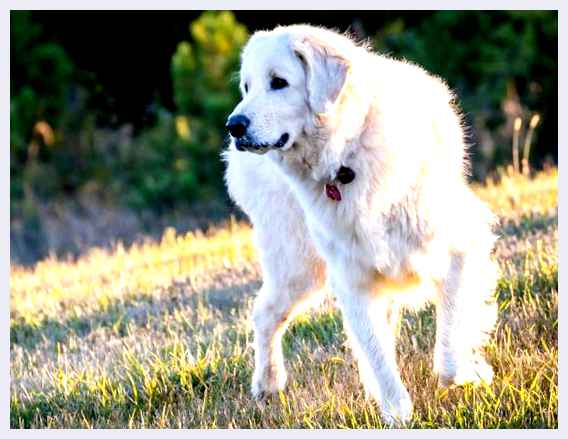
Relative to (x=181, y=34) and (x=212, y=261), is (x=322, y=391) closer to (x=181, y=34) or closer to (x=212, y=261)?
(x=212, y=261)

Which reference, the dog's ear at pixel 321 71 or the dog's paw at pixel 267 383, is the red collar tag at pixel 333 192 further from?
the dog's paw at pixel 267 383

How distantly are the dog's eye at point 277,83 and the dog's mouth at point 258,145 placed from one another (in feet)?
0.71

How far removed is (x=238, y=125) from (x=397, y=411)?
4.78 feet

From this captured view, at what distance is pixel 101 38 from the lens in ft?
53.2

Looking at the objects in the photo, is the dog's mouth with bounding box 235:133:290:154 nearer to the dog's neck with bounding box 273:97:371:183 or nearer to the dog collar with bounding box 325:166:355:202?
the dog's neck with bounding box 273:97:371:183

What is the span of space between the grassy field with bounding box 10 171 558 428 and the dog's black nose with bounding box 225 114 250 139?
4.45 ft

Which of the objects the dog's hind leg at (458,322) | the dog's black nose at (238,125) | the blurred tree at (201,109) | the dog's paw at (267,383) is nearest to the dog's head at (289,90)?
the dog's black nose at (238,125)

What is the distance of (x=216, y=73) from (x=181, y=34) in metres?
2.27

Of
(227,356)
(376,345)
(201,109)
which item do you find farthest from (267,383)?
(201,109)

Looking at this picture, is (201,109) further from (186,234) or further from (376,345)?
(376,345)

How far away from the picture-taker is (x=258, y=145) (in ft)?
14.4

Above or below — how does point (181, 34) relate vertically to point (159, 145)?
above

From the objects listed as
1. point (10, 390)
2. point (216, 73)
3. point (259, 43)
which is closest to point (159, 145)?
point (216, 73)

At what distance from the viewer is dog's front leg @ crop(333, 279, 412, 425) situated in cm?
463
